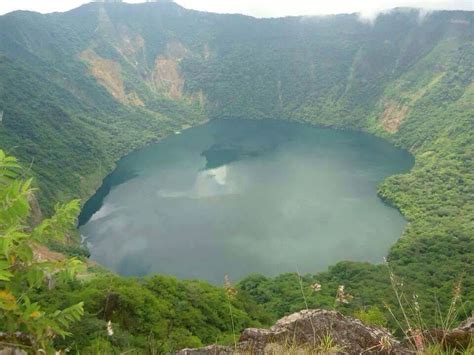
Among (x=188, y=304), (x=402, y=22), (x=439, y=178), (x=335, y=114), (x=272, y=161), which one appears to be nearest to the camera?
(x=188, y=304)

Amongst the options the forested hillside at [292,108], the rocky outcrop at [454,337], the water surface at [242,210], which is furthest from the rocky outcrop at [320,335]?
the water surface at [242,210]

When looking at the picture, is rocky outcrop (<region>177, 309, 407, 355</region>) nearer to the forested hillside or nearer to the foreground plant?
the foreground plant

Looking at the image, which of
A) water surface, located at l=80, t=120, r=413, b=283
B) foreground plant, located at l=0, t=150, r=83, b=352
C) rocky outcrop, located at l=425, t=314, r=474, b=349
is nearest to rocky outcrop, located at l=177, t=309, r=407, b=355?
rocky outcrop, located at l=425, t=314, r=474, b=349

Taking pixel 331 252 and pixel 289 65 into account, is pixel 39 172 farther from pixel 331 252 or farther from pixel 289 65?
pixel 289 65

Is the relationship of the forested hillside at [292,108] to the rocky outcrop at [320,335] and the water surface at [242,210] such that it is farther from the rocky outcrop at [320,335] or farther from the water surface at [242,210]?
the rocky outcrop at [320,335]

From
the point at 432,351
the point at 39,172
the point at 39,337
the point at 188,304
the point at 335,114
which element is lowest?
the point at 335,114

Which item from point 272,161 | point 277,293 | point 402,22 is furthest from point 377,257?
point 402,22

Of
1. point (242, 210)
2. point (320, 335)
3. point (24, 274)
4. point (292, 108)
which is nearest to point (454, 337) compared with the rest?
point (320, 335)
